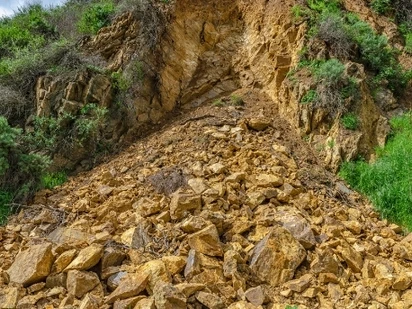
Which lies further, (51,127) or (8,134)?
(51,127)

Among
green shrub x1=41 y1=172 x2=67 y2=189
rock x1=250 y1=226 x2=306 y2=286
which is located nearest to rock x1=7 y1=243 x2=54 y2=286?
rock x1=250 y1=226 x2=306 y2=286

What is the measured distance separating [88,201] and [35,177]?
3.57 feet

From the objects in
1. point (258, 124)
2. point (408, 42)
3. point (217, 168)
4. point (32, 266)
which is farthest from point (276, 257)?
point (408, 42)

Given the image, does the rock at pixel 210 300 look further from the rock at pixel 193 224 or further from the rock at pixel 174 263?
the rock at pixel 193 224

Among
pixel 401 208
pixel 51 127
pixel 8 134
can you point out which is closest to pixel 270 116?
pixel 401 208

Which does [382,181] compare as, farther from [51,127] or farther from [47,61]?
[47,61]

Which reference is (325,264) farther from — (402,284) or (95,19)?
(95,19)

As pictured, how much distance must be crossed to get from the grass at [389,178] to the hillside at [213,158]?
159 millimetres

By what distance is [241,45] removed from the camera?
764 centimetres

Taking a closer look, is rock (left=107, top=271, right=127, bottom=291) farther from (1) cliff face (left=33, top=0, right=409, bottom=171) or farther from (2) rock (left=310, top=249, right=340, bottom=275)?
(1) cliff face (left=33, top=0, right=409, bottom=171)

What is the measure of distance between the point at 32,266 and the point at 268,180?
2.75m

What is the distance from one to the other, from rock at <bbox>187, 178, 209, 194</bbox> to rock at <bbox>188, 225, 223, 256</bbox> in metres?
0.84

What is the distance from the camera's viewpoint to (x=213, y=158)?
17.0 feet

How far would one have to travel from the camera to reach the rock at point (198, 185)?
4453 millimetres
